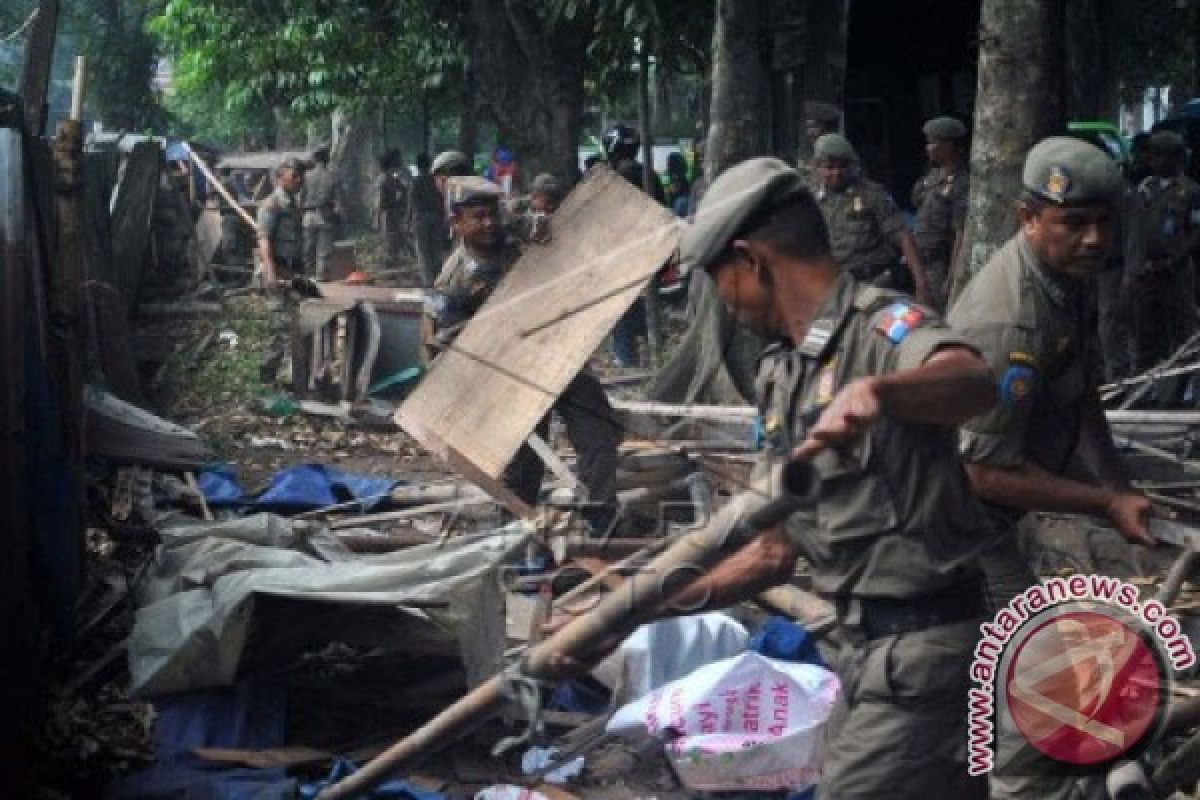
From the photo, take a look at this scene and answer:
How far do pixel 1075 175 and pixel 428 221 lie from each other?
Answer: 1833 centimetres

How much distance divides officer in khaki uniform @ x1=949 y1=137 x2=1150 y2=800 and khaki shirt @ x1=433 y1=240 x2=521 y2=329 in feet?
14.3

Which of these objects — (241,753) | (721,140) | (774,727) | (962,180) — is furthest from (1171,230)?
(241,753)

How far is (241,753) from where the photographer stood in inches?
Answer: 201

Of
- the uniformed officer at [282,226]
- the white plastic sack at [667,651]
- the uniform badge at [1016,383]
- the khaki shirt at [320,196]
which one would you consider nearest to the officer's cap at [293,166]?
the uniformed officer at [282,226]

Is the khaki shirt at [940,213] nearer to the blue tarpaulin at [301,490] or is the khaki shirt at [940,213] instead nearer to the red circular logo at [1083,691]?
the blue tarpaulin at [301,490]

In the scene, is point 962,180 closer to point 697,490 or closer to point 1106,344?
point 1106,344

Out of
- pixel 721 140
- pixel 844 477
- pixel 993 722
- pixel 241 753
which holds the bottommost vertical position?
pixel 241 753

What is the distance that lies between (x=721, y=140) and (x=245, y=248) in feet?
43.9

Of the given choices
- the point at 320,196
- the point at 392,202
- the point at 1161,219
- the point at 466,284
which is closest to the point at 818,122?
the point at 1161,219

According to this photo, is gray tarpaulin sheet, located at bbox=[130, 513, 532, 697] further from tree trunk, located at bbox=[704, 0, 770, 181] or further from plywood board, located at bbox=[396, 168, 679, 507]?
tree trunk, located at bbox=[704, 0, 770, 181]

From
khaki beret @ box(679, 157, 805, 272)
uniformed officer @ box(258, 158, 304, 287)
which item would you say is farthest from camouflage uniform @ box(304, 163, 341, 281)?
khaki beret @ box(679, 157, 805, 272)

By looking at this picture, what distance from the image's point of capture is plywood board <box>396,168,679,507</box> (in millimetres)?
7473

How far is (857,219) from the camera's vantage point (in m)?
9.32

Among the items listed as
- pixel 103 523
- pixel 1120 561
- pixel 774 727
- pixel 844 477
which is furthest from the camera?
pixel 103 523
